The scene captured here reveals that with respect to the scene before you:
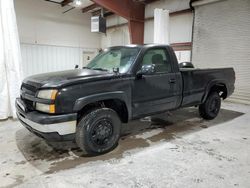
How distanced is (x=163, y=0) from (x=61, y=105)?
7.69 m

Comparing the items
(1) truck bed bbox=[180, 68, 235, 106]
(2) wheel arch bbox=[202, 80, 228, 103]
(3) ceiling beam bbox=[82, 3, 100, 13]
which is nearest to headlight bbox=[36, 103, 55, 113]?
(1) truck bed bbox=[180, 68, 235, 106]

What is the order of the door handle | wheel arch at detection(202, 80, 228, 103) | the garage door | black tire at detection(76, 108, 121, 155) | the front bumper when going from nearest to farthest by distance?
1. the front bumper
2. black tire at detection(76, 108, 121, 155)
3. the door handle
4. wheel arch at detection(202, 80, 228, 103)
5. the garage door

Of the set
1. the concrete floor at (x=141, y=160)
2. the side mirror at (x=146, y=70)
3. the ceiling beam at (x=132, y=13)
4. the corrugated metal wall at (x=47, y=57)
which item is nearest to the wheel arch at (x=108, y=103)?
the side mirror at (x=146, y=70)

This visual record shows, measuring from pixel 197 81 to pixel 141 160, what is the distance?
2.08 m

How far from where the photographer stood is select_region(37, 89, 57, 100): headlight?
2406mm

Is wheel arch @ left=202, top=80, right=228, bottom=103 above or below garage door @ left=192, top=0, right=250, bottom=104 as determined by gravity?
below

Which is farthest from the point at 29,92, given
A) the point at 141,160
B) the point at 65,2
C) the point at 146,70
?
the point at 65,2

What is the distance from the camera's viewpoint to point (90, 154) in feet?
9.36

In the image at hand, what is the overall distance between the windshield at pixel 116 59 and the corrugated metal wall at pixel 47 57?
263 inches

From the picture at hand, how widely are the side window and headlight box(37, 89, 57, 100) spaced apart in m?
1.52

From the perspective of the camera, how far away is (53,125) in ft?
7.86

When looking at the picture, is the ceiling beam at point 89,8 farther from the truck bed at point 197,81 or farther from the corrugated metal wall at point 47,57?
the truck bed at point 197,81

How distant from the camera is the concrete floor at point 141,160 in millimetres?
2266

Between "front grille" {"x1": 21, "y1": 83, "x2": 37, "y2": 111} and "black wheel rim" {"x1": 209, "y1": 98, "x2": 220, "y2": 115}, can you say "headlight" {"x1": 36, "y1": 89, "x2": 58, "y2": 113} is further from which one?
"black wheel rim" {"x1": 209, "y1": 98, "x2": 220, "y2": 115}
